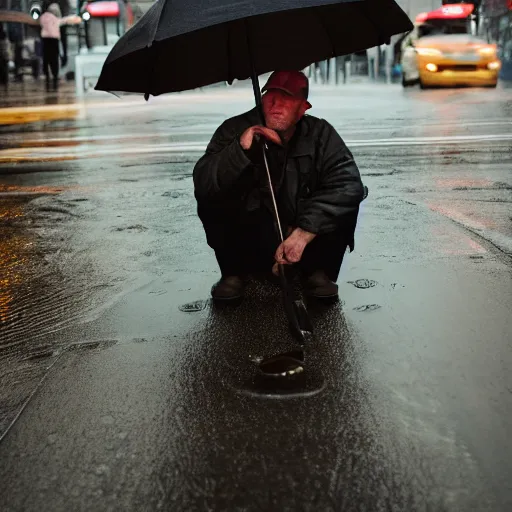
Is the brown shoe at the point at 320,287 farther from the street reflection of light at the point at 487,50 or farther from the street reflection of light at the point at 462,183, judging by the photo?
the street reflection of light at the point at 487,50

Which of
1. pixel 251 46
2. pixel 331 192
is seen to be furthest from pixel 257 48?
pixel 331 192

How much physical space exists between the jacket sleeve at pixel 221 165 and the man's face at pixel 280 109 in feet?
0.55

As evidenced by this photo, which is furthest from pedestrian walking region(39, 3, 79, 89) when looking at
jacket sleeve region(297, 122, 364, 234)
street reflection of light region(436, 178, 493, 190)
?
jacket sleeve region(297, 122, 364, 234)

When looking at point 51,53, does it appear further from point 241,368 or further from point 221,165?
point 241,368

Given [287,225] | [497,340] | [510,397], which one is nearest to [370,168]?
[287,225]

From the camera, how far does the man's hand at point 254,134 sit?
3.53 m

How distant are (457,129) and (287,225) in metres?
7.79

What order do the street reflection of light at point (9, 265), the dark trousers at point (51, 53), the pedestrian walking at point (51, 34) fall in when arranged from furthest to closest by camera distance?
the dark trousers at point (51, 53)
the pedestrian walking at point (51, 34)
the street reflection of light at point (9, 265)

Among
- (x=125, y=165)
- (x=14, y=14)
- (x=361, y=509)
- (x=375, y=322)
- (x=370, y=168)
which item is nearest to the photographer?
(x=361, y=509)

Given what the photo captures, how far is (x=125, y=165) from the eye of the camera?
8.97m

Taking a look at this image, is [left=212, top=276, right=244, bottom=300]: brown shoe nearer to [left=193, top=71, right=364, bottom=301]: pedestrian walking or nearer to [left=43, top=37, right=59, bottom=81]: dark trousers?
[left=193, top=71, right=364, bottom=301]: pedestrian walking

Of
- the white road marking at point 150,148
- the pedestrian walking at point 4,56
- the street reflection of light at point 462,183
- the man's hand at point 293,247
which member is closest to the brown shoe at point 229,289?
the man's hand at point 293,247

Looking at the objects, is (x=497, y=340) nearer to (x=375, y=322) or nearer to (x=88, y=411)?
(x=375, y=322)

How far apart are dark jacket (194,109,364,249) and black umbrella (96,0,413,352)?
0.20 meters
